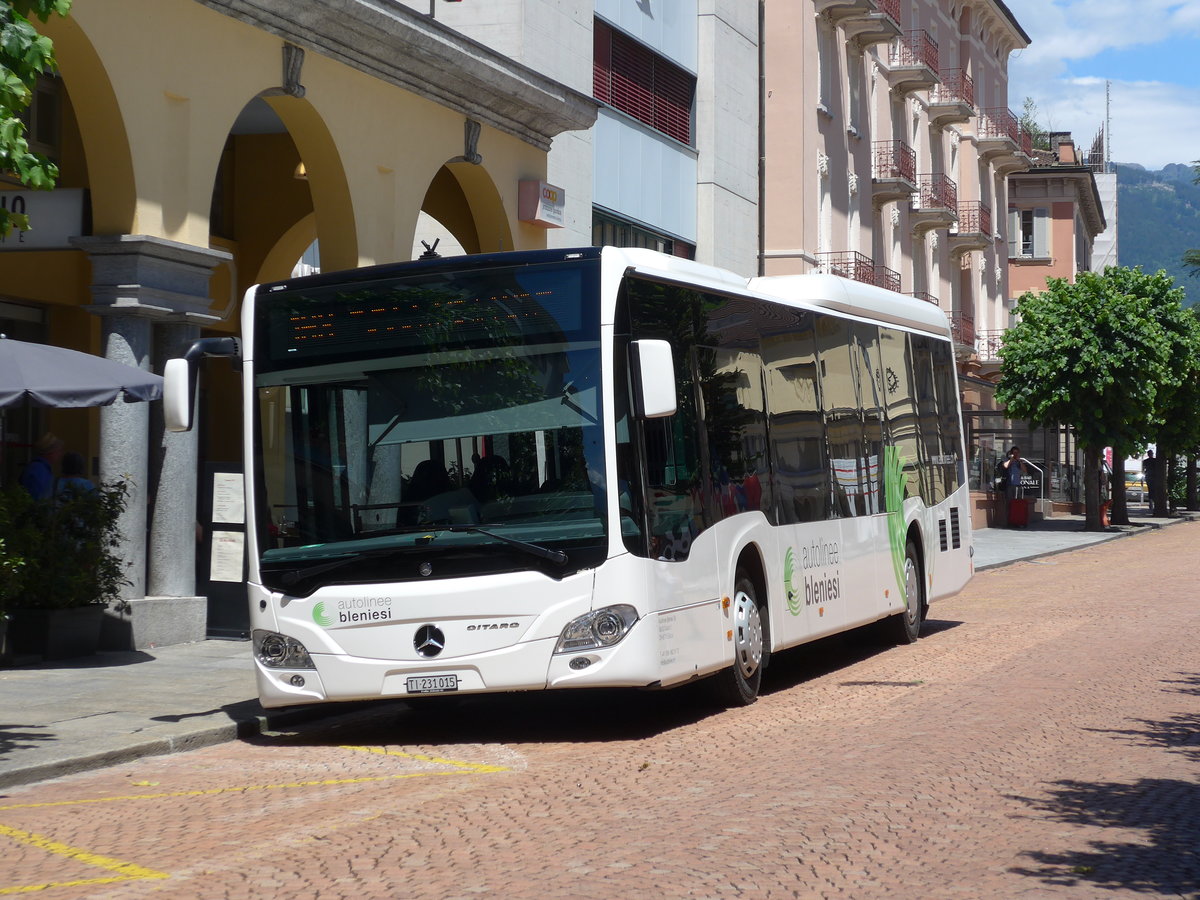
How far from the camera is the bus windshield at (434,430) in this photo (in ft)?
31.3

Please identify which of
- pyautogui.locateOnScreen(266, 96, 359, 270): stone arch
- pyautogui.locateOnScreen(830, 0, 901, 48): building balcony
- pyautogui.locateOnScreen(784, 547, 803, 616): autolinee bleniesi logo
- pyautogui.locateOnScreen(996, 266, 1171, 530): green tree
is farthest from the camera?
pyautogui.locateOnScreen(996, 266, 1171, 530): green tree

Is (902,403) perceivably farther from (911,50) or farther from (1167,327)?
(1167,327)

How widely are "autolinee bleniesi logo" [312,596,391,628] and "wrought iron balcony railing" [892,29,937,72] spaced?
36384 millimetres

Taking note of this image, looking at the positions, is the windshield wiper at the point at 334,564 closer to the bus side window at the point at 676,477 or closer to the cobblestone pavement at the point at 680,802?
the cobblestone pavement at the point at 680,802

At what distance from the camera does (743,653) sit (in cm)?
1116

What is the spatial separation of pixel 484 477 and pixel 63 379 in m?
4.32

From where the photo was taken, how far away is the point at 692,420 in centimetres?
1054

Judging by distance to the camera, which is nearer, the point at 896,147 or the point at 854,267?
the point at 854,267

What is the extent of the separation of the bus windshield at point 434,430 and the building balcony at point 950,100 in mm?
39969

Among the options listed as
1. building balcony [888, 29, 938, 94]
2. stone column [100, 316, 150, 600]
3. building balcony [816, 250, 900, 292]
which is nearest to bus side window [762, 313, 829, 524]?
stone column [100, 316, 150, 600]

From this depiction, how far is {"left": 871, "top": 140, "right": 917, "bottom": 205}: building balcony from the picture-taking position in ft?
135

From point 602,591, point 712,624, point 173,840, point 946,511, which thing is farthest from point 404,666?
point 946,511

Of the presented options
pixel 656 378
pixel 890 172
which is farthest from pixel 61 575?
pixel 890 172

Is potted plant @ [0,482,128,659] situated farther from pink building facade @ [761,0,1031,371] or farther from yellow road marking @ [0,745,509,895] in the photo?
pink building facade @ [761,0,1031,371]
